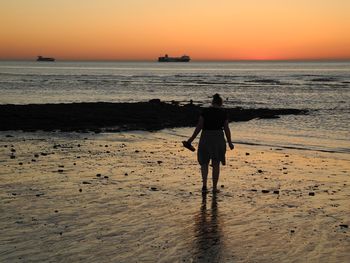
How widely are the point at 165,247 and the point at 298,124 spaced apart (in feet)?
62.7

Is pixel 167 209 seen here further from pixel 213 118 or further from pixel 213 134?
pixel 213 118

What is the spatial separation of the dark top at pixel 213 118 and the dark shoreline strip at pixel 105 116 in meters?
11.6

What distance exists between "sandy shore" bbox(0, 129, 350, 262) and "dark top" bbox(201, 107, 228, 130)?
1297mm

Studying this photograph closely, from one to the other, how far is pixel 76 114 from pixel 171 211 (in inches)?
712

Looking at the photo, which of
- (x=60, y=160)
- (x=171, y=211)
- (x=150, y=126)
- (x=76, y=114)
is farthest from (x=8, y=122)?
(x=171, y=211)

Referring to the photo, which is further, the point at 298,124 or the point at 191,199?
the point at 298,124

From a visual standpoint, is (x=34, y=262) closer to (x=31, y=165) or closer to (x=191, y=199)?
(x=191, y=199)

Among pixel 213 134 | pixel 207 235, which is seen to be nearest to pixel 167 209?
pixel 207 235

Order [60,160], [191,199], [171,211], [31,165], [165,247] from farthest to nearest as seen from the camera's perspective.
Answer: [60,160]
[31,165]
[191,199]
[171,211]
[165,247]

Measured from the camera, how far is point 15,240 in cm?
709

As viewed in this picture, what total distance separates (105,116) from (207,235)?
18.9 m

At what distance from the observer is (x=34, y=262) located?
6.30 m

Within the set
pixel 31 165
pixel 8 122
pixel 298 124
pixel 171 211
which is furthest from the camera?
pixel 298 124

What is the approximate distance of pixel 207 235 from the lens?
24.6 feet
